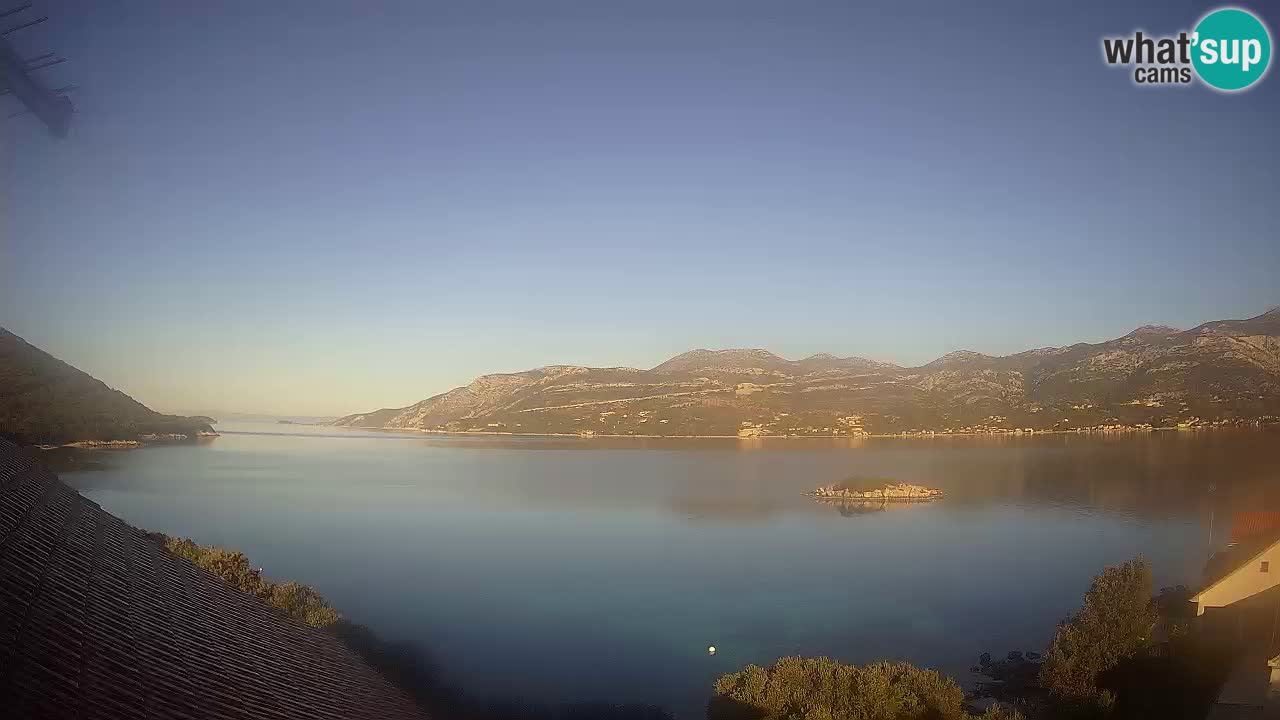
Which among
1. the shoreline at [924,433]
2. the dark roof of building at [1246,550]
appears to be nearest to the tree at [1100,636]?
the dark roof of building at [1246,550]

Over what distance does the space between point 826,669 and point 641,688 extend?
5.37 m

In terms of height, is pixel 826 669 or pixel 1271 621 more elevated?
pixel 1271 621

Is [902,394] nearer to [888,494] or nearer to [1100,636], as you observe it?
[888,494]

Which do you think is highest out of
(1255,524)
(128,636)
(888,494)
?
(128,636)

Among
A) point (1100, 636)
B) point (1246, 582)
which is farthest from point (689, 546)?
point (1246, 582)

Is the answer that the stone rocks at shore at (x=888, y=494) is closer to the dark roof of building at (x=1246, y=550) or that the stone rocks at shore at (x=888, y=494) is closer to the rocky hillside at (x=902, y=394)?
the rocky hillside at (x=902, y=394)

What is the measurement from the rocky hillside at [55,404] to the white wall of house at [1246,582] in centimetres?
2151

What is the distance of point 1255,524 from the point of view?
52.4 feet

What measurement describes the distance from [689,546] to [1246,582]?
76.1 feet

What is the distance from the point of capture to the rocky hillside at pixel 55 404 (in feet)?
74.1

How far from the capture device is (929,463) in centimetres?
6366

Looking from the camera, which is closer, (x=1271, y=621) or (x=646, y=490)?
(x=1271, y=621)

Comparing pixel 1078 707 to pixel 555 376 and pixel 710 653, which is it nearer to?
pixel 710 653

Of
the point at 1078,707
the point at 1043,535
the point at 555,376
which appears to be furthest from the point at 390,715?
the point at 555,376
